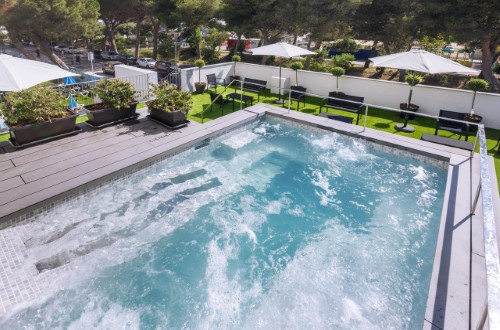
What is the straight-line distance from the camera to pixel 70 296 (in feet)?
13.2

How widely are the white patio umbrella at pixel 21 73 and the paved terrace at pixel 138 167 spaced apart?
1.40 meters

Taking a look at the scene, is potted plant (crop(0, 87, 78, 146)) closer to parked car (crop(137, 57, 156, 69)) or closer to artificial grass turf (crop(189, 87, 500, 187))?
artificial grass turf (crop(189, 87, 500, 187))

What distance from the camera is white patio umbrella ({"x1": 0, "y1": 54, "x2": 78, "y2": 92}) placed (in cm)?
607

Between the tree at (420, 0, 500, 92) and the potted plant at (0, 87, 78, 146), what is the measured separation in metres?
16.6

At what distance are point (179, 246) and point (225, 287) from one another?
3.69 ft

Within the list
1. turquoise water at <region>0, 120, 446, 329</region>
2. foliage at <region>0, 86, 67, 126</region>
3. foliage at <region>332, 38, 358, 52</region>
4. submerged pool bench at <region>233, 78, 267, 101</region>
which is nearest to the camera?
turquoise water at <region>0, 120, 446, 329</region>

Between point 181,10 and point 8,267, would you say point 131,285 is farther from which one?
point 181,10

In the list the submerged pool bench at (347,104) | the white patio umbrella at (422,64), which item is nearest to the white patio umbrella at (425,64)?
the white patio umbrella at (422,64)

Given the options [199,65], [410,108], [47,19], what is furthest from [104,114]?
[47,19]

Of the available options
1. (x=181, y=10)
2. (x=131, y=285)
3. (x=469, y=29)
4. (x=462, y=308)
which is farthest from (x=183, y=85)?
(x=181, y=10)

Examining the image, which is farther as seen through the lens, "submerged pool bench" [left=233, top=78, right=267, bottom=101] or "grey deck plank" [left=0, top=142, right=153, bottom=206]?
"submerged pool bench" [left=233, top=78, right=267, bottom=101]

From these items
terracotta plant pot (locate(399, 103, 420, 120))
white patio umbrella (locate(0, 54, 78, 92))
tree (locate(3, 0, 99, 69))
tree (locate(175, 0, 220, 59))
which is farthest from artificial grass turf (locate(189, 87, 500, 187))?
tree (locate(175, 0, 220, 59))

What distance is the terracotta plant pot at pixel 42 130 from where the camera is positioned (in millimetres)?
6629

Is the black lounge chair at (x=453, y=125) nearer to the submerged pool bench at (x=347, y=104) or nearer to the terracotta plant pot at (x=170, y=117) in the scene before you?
the submerged pool bench at (x=347, y=104)
